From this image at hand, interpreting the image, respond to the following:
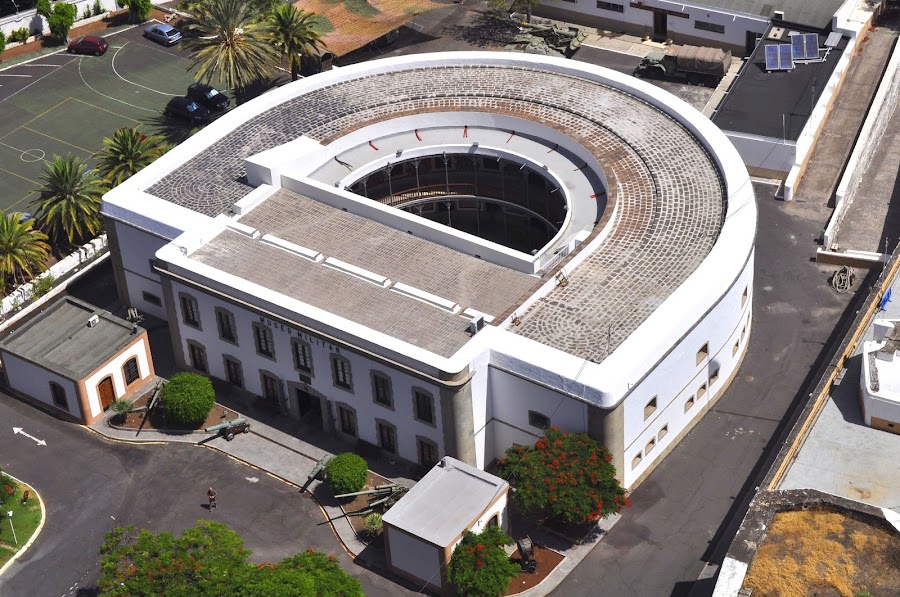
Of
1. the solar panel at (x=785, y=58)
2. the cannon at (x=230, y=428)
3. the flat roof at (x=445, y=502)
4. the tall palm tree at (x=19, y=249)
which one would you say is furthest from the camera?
the solar panel at (x=785, y=58)

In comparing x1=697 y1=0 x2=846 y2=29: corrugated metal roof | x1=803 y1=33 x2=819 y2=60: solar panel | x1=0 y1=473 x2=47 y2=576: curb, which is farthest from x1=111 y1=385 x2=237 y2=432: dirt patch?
x1=697 y1=0 x2=846 y2=29: corrugated metal roof

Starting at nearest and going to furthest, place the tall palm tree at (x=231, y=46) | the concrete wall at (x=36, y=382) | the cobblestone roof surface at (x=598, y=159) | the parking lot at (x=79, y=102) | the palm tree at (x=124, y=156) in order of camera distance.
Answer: the cobblestone roof surface at (x=598, y=159) → the concrete wall at (x=36, y=382) → the palm tree at (x=124, y=156) → the tall palm tree at (x=231, y=46) → the parking lot at (x=79, y=102)

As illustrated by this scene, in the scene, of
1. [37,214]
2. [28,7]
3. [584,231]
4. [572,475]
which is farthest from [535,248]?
[28,7]

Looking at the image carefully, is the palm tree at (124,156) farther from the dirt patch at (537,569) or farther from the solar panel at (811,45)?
the solar panel at (811,45)

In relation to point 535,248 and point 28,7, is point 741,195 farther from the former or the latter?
point 28,7

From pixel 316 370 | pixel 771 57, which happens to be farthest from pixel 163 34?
pixel 316 370

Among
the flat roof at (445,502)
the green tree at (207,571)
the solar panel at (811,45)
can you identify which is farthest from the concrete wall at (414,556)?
the solar panel at (811,45)

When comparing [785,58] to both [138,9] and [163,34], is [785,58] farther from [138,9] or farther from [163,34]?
[138,9]
